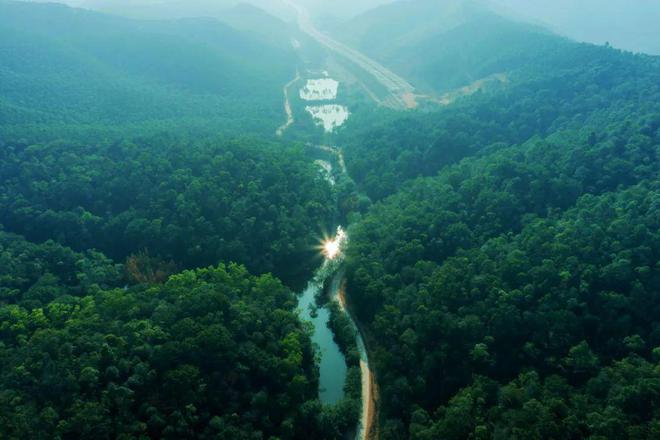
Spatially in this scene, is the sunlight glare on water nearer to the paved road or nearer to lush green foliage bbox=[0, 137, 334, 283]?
lush green foliage bbox=[0, 137, 334, 283]

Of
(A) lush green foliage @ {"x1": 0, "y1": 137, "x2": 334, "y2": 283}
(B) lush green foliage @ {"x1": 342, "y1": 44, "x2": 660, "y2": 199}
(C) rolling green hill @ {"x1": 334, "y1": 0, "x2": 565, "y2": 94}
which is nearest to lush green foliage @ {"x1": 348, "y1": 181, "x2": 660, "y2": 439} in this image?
(A) lush green foliage @ {"x1": 0, "y1": 137, "x2": 334, "y2": 283}

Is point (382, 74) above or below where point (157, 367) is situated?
above

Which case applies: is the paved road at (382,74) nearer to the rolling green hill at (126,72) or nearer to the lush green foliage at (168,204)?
the rolling green hill at (126,72)

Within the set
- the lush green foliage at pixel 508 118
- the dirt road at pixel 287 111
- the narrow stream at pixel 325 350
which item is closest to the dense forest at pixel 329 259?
the lush green foliage at pixel 508 118

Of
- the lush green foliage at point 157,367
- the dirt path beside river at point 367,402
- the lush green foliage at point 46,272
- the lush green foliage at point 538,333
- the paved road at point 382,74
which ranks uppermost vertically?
the paved road at point 382,74

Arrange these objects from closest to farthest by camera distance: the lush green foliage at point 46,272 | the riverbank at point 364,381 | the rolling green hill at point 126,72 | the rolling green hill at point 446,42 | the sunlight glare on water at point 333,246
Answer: the riverbank at point 364,381
the lush green foliage at point 46,272
the sunlight glare on water at point 333,246
the rolling green hill at point 126,72
the rolling green hill at point 446,42

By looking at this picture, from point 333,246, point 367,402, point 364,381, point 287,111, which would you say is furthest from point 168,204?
point 287,111

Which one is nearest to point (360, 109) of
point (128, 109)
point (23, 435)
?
point (128, 109)

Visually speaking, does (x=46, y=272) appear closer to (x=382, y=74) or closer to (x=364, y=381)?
(x=364, y=381)
